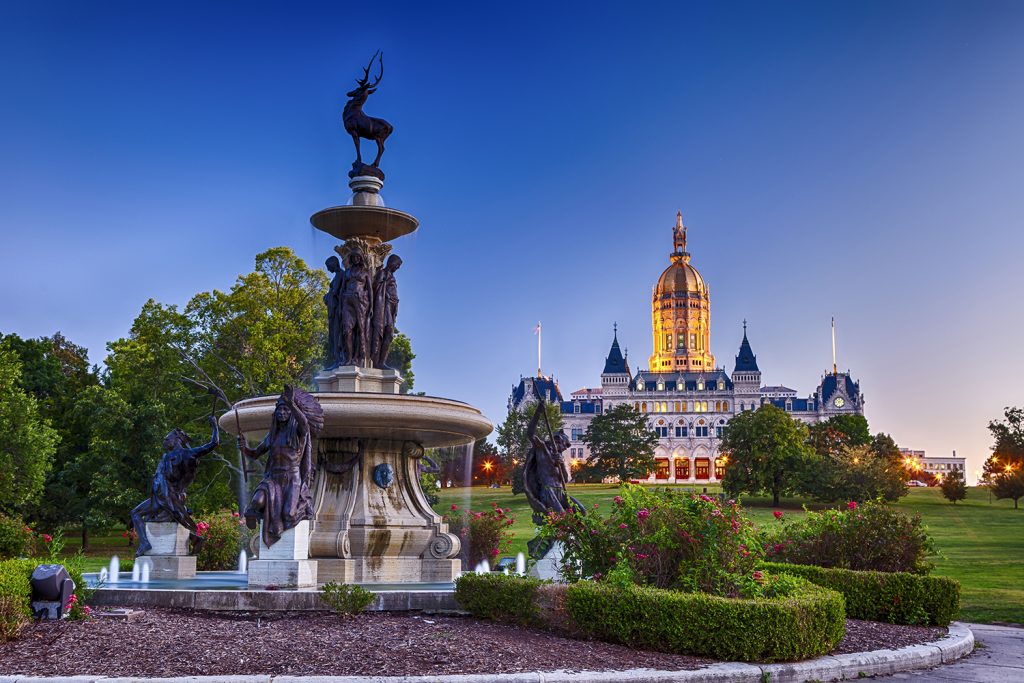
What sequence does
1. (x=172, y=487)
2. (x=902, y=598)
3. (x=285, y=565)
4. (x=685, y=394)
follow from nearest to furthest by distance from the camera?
1. (x=285, y=565)
2. (x=902, y=598)
3. (x=172, y=487)
4. (x=685, y=394)

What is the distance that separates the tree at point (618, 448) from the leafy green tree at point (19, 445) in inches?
2423

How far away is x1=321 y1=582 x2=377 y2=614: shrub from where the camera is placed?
9609 millimetres

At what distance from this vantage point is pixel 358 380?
1502 cm

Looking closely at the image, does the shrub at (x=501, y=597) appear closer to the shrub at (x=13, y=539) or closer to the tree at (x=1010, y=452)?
the shrub at (x=13, y=539)

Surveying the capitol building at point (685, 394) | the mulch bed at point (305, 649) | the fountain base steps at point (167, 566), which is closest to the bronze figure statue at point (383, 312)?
the fountain base steps at point (167, 566)

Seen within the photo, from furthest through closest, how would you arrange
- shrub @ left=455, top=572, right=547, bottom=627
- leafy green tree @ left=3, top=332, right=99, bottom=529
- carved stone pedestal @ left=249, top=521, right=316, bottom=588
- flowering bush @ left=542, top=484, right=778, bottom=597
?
leafy green tree @ left=3, top=332, right=99, bottom=529, carved stone pedestal @ left=249, top=521, right=316, bottom=588, shrub @ left=455, top=572, right=547, bottom=627, flowering bush @ left=542, top=484, right=778, bottom=597

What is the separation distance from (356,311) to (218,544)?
5.21 metres

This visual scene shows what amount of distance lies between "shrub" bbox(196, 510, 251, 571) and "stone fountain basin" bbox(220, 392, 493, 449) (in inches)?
130

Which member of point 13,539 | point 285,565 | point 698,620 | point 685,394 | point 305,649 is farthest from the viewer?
point 685,394

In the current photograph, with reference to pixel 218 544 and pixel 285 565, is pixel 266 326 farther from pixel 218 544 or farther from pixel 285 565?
pixel 285 565

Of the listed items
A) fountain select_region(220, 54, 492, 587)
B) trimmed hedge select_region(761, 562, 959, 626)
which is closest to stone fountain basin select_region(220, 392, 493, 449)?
fountain select_region(220, 54, 492, 587)

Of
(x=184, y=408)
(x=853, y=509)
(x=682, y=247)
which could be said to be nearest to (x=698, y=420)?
(x=682, y=247)

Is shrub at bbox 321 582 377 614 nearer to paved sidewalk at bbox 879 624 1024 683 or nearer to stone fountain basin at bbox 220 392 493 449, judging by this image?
stone fountain basin at bbox 220 392 493 449

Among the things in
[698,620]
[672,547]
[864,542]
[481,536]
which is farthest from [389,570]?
[864,542]
